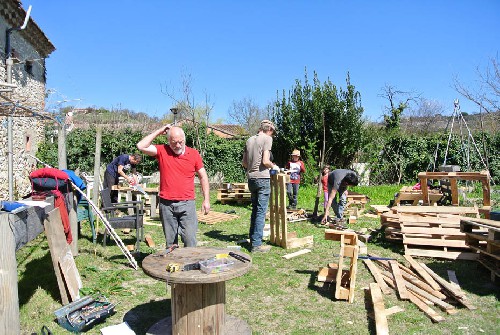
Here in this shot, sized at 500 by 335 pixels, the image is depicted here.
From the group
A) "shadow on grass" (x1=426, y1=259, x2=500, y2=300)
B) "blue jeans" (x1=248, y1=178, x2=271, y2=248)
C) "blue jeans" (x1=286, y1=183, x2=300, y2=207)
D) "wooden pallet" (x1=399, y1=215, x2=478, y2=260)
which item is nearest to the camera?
"shadow on grass" (x1=426, y1=259, x2=500, y2=300)

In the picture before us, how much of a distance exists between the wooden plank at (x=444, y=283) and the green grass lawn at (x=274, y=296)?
0.18m

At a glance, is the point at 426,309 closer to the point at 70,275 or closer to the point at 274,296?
the point at 274,296

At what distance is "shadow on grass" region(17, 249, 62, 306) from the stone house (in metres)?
4.77

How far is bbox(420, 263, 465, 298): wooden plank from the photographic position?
4.63 meters

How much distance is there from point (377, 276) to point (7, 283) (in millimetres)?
4319

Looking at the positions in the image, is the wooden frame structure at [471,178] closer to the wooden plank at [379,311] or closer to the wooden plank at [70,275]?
the wooden plank at [379,311]

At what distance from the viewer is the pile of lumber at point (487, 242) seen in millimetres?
5267

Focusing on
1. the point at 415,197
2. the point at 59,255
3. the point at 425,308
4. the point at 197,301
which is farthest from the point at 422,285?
the point at 415,197

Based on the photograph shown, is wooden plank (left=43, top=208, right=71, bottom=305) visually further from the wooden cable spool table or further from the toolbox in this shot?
the wooden cable spool table

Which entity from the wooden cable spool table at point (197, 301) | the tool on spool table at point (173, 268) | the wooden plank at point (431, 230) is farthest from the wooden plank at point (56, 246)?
the wooden plank at point (431, 230)

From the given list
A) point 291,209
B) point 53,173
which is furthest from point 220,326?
point 291,209

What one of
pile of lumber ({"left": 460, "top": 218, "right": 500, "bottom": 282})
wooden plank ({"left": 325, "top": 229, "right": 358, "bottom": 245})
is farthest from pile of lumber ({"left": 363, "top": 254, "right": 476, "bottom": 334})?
wooden plank ({"left": 325, "top": 229, "right": 358, "bottom": 245})

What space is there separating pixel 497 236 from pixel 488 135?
1468cm

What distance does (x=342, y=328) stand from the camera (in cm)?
400
